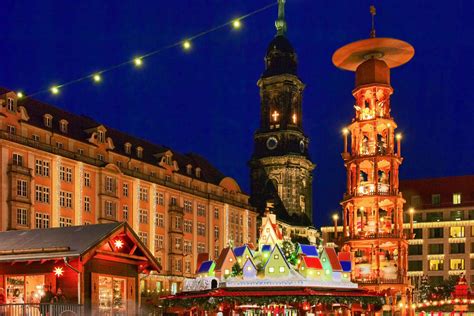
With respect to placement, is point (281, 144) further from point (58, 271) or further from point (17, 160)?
point (58, 271)

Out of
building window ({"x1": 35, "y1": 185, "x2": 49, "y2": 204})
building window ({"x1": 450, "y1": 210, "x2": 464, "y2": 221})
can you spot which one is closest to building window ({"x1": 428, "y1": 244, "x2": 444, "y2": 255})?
building window ({"x1": 450, "y1": 210, "x2": 464, "y2": 221})

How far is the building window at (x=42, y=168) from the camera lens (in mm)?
63625

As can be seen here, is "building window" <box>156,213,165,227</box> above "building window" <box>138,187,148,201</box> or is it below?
below

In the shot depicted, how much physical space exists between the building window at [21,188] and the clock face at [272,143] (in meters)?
60.9

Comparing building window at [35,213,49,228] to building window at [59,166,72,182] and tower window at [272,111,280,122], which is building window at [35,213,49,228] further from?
tower window at [272,111,280,122]

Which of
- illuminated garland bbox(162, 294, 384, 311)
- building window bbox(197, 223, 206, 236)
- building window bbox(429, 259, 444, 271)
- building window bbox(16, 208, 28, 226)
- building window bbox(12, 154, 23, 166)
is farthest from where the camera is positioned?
building window bbox(429, 259, 444, 271)

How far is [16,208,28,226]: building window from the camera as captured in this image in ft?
198

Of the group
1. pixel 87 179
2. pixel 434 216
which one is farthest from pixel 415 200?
pixel 87 179

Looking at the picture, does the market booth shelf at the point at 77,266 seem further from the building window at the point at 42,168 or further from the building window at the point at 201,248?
the building window at the point at 201,248

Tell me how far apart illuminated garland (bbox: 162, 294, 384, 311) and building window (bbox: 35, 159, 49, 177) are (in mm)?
37576

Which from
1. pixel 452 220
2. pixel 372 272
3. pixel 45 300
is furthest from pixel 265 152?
pixel 45 300

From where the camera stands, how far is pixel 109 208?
2820 inches

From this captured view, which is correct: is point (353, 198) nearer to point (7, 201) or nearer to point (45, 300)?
point (7, 201)

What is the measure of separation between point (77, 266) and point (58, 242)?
64.8 inches
